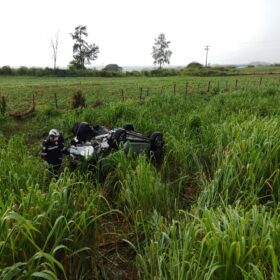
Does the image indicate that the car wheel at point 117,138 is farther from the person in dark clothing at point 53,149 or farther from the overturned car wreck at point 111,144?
the person in dark clothing at point 53,149

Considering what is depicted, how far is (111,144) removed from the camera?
13.9 ft

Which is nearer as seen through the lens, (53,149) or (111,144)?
(53,149)

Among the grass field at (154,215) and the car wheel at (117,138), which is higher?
the car wheel at (117,138)

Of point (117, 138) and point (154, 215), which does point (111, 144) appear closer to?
point (117, 138)

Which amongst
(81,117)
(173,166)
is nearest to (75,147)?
(173,166)

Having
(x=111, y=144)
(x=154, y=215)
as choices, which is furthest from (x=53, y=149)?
(x=154, y=215)

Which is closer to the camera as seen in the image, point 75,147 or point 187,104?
point 75,147

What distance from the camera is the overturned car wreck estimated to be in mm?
A: 3984

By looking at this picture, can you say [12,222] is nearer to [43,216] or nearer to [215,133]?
[43,216]

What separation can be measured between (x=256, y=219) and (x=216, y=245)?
0.42m

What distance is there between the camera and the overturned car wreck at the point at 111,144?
3984mm

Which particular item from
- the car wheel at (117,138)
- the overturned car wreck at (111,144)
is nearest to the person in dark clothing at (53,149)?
the overturned car wreck at (111,144)

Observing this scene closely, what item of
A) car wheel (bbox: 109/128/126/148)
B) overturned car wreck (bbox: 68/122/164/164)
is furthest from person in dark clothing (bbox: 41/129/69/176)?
car wheel (bbox: 109/128/126/148)

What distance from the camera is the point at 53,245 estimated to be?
207 centimetres
